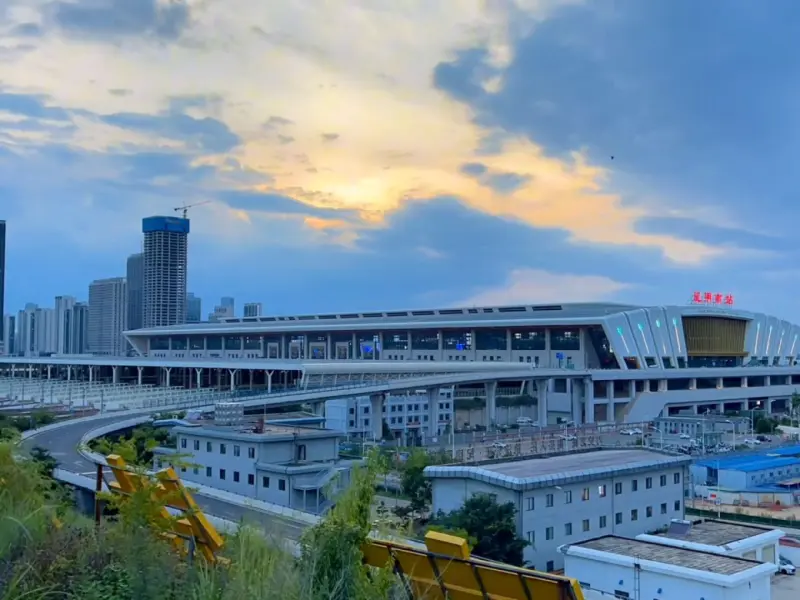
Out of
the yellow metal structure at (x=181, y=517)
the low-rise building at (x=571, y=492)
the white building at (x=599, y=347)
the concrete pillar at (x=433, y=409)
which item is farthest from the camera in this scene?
the white building at (x=599, y=347)

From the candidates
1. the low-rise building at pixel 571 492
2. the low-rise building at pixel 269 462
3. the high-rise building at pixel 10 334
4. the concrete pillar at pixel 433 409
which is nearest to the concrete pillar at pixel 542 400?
the concrete pillar at pixel 433 409

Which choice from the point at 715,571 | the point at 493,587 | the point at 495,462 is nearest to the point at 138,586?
the point at 493,587

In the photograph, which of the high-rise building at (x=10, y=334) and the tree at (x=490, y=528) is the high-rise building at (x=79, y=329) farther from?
the tree at (x=490, y=528)

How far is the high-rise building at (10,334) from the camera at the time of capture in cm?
10681

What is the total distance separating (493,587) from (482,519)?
890 cm

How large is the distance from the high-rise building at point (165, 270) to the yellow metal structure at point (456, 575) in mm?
97158

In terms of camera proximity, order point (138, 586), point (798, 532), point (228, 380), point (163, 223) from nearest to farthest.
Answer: point (138, 586) < point (798, 532) < point (228, 380) < point (163, 223)

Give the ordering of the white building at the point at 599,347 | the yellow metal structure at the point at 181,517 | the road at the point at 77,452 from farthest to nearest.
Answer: the white building at the point at 599,347 → the road at the point at 77,452 → the yellow metal structure at the point at 181,517

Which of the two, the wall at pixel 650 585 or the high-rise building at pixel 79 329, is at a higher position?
the high-rise building at pixel 79 329

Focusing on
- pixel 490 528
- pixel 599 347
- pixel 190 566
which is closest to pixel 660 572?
pixel 490 528

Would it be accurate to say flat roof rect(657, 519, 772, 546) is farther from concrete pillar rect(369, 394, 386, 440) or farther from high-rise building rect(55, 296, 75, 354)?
high-rise building rect(55, 296, 75, 354)

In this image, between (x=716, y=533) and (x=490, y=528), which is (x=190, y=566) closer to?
(x=490, y=528)

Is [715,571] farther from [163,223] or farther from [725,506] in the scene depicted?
[163,223]

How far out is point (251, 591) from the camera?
11.7 ft
